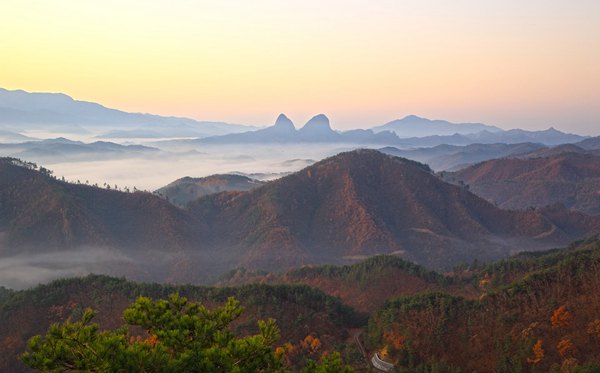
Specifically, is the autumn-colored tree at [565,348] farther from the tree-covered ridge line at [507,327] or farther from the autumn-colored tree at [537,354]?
the autumn-colored tree at [537,354]

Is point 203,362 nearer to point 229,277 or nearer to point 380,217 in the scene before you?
point 229,277

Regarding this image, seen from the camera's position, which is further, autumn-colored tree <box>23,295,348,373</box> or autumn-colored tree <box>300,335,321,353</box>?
autumn-colored tree <box>300,335,321,353</box>

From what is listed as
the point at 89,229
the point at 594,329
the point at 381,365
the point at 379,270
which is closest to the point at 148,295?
the point at 381,365

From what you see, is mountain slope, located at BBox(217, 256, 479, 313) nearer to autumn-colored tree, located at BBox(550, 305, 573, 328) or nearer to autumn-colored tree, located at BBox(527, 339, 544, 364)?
autumn-colored tree, located at BBox(550, 305, 573, 328)

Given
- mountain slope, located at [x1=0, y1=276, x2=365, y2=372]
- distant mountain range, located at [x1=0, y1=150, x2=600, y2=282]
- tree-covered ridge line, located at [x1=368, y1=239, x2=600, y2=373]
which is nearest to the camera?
tree-covered ridge line, located at [x1=368, y1=239, x2=600, y2=373]

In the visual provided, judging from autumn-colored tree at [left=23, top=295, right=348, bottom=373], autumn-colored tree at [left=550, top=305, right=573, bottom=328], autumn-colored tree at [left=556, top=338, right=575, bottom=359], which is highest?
autumn-colored tree at [left=23, top=295, right=348, bottom=373]

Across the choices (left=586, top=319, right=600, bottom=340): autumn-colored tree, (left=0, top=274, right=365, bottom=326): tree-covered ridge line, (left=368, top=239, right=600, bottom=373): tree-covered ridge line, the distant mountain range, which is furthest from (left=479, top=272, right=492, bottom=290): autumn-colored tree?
the distant mountain range

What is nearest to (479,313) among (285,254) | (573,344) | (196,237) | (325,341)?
(573,344)
